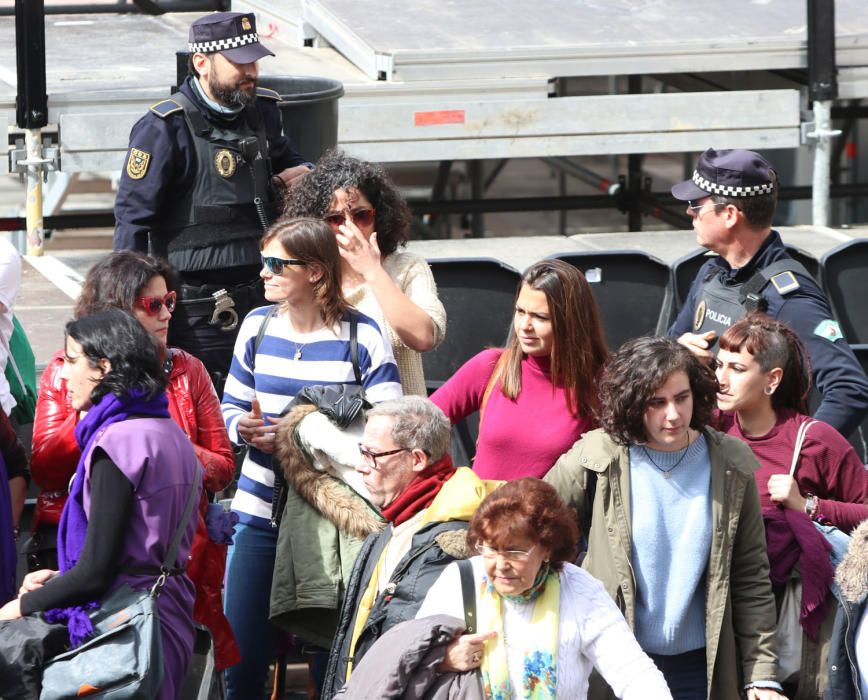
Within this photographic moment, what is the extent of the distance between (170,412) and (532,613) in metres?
1.51

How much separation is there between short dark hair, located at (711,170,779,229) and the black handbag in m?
2.24

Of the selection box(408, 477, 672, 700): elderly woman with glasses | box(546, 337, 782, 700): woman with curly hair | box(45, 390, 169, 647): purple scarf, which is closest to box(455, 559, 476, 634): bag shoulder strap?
box(408, 477, 672, 700): elderly woman with glasses

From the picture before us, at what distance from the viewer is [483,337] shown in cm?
677

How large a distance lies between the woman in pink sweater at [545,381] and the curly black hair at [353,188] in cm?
69

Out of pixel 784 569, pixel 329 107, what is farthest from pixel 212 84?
pixel 784 569

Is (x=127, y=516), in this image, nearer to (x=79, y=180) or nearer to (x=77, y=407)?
(x=77, y=407)

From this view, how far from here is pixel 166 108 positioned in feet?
18.0

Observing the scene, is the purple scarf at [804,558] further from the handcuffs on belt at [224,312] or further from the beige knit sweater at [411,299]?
the handcuffs on belt at [224,312]

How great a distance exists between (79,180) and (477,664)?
395 inches

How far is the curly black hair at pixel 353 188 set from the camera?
4945mm

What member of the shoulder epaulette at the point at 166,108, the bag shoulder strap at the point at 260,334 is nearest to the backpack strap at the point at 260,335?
the bag shoulder strap at the point at 260,334

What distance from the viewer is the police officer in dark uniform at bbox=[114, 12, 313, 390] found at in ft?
17.9

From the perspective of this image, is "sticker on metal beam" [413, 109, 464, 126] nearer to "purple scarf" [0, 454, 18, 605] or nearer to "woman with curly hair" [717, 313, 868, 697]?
"woman with curly hair" [717, 313, 868, 697]

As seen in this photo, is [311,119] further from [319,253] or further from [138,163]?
[319,253]
